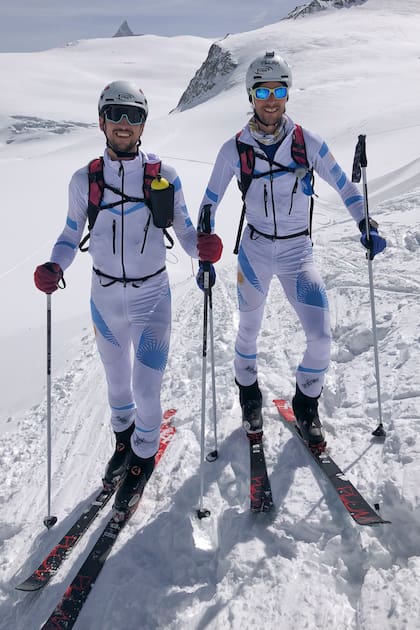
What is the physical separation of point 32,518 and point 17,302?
7319 millimetres

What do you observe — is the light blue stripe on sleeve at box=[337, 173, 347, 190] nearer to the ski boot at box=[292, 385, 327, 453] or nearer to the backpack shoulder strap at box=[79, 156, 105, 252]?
the ski boot at box=[292, 385, 327, 453]

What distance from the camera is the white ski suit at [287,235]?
4.74 meters

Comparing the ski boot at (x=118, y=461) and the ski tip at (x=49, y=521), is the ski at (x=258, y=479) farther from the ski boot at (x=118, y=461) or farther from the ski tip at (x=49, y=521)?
the ski tip at (x=49, y=521)

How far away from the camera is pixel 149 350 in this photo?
14.1ft

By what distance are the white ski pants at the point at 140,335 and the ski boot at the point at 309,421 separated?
5.01 feet

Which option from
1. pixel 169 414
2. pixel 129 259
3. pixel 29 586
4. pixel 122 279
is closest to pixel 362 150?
pixel 129 259

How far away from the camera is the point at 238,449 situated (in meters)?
5.05

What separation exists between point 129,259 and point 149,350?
839 mm

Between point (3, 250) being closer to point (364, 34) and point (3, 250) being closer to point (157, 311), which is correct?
point (157, 311)

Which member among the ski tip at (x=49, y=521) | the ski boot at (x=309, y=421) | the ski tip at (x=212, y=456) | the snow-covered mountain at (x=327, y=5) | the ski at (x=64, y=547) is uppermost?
the snow-covered mountain at (x=327, y=5)

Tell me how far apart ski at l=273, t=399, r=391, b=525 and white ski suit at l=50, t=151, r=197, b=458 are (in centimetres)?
159

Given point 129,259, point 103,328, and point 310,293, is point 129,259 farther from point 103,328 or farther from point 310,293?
point 310,293

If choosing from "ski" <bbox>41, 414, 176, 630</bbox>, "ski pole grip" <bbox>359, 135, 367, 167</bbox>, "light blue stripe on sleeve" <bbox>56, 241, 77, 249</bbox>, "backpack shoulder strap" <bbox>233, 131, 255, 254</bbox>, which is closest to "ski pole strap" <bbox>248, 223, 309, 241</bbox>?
"backpack shoulder strap" <bbox>233, 131, 255, 254</bbox>

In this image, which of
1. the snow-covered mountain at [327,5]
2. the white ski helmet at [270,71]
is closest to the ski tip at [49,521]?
the white ski helmet at [270,71]
